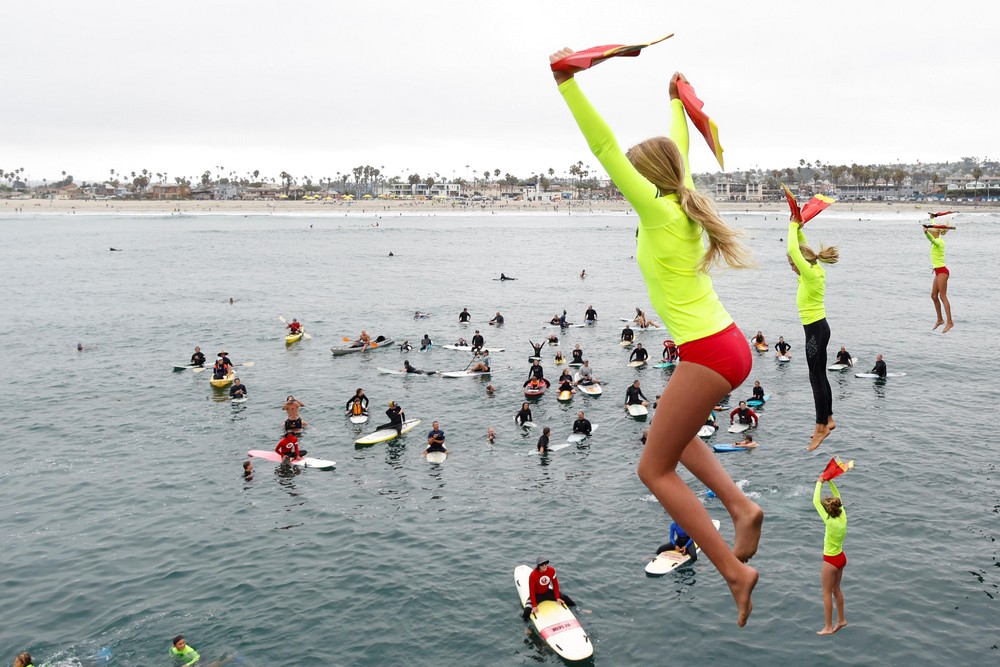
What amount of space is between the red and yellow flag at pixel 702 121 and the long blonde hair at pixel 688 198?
0.58 m

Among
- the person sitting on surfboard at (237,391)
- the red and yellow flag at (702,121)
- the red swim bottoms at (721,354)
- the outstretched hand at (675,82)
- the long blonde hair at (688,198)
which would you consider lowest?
the person sitting on surfboard at (237,391)

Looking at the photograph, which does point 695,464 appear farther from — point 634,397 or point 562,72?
point 634,397

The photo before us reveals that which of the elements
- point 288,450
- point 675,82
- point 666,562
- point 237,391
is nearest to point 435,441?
point 288,450

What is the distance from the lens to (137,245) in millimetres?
129750

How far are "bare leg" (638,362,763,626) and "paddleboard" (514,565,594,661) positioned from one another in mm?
12718

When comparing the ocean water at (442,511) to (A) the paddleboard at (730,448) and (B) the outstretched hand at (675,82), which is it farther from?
(B) the outstretched hand at (675,82)

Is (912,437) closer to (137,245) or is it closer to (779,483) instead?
(779,483)

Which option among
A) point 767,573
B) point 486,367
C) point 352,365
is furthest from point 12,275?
point 767,573

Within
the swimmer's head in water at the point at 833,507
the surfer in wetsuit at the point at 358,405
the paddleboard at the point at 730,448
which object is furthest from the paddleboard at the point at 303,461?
the swimmer's head in water at the point at 833,507

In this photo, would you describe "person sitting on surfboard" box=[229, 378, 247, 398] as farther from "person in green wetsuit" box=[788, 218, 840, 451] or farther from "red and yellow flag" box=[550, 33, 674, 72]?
"red and yellow flag" box=[550, 33, 674, 72]

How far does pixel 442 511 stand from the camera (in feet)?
78.1

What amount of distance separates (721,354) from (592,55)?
1700mm

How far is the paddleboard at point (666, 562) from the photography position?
19.7 metres

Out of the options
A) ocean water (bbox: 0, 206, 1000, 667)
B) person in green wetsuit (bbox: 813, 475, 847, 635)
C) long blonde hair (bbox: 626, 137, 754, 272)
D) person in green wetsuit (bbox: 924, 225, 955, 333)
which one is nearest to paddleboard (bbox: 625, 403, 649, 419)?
ocean water (bbox: 0, 206, 1000, 667)
